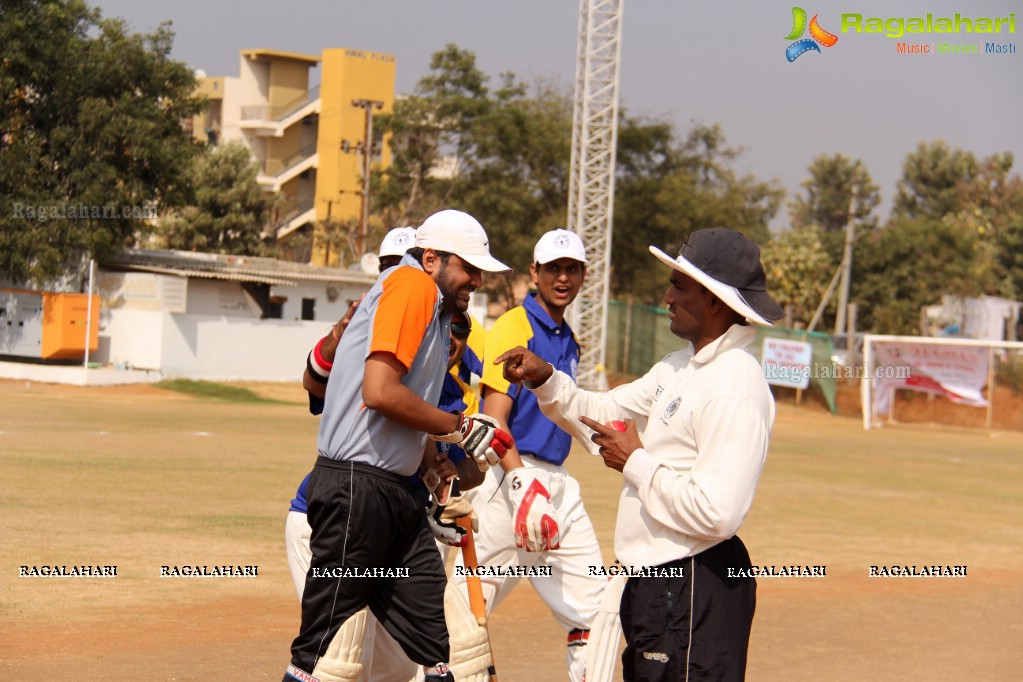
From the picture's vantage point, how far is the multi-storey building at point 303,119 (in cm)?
6781

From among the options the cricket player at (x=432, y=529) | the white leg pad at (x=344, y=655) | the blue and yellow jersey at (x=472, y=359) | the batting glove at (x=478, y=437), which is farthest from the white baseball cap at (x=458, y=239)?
the white leg pad at (x=344, y=655)

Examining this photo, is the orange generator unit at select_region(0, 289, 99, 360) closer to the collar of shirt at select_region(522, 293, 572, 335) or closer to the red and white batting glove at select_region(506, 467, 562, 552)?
the collar of shirt at select_region(522, 293, 572, 335)

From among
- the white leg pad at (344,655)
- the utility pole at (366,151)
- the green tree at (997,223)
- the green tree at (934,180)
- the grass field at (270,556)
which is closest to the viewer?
the white leg pad at (344,655)

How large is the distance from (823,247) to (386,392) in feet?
191

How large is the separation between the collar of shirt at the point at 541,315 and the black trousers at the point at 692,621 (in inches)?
103

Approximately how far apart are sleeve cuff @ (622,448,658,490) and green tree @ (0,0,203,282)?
32.1 meters

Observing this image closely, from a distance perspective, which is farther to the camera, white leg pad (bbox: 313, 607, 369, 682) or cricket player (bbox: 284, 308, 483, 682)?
cricket player (bbox: 284, 308, 483, 682)

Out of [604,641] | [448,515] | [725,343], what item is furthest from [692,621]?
[448,515]

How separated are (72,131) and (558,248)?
31.2 meters

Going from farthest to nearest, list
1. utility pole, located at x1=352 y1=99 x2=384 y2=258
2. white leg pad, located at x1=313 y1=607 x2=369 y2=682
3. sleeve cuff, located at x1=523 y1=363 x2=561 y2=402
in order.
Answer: utility pole, located at x1=352 y1=99 x2=384 y2=258, sleeve cuff, located at x1=523 y1=363 x2=561 y2=402, white leg pad, located at x1=313 y1=607 x2=369 y2=682

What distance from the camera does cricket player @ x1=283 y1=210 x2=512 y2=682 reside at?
465 cm

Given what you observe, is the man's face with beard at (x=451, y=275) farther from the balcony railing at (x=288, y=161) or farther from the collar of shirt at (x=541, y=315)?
the balcony railing at (x=288, y=161)

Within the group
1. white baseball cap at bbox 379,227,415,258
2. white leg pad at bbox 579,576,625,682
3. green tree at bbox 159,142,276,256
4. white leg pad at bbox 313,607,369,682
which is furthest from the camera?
green tree at bbox 159,142,276,256

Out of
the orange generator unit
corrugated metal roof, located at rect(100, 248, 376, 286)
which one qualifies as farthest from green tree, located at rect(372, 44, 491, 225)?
the orange generator unit
